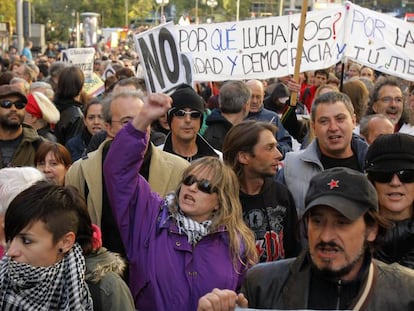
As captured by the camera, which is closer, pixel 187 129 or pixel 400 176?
pixel 400 176

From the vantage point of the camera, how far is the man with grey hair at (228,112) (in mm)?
6734

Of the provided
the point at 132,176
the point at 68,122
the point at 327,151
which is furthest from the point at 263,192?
the point at 68,122

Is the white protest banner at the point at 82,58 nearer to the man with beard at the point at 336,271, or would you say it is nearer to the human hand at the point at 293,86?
the human hand at the point at 293,86

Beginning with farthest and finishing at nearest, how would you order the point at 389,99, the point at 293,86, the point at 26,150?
1. the point at 389,99
2. the point at 293,86
3. the point at 26,150

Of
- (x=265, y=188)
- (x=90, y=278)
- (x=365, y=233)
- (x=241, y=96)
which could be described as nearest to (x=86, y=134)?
(x=241, y=96)

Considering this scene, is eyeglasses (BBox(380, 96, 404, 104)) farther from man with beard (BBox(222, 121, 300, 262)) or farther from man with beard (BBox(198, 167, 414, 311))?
man with beard (BBox(198, 167, 414, 311))

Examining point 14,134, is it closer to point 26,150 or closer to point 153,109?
point 26,150

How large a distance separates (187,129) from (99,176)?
1.08m

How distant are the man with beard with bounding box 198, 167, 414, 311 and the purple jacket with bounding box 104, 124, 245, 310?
0.87 meters

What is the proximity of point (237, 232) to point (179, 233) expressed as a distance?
0.95 ft

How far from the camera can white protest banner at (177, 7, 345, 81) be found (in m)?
8.67

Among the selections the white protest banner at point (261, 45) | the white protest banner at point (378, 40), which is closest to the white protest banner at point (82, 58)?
the white protest banner at point (261, 45)

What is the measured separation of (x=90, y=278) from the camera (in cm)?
299

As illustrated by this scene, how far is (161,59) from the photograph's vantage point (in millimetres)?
6613
